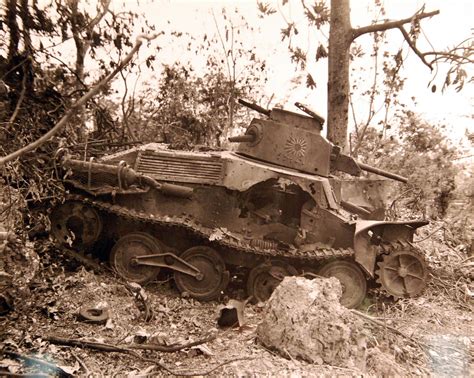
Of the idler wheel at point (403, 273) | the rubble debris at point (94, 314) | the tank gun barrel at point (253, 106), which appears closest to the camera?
the rubble debris at point (94, 314)

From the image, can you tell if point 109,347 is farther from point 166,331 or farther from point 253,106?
point 253,106

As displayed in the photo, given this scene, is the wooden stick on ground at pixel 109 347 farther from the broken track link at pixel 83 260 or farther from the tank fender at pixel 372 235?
the tank fender at pixel 372 235

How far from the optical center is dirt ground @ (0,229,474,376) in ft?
13.3

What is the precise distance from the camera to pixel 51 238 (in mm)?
6738

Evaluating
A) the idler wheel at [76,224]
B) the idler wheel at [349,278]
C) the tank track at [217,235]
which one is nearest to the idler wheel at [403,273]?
the idler wheel at [349,278]

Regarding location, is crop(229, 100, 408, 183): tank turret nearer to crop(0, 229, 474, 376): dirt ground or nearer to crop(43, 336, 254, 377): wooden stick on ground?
crop(0, 229, 474, 376): dirt ground

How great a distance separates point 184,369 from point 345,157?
5.36m

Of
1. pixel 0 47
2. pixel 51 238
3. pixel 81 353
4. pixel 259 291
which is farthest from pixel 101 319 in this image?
pixel 0 47

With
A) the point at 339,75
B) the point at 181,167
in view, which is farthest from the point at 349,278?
the point at 339,75

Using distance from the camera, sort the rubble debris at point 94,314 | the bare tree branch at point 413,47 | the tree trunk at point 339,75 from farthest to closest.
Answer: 1. the tree trunk at point 339,75
2. the bare tree branch at point 413,47
3. the rubble debris at point 94,314

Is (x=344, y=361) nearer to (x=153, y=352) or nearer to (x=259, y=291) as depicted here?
(x=153, y=352)

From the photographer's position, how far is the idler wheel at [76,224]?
6.87m

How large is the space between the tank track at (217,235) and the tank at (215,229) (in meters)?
0.02

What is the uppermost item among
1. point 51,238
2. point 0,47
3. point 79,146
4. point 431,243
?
point 0,47
